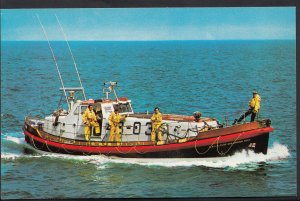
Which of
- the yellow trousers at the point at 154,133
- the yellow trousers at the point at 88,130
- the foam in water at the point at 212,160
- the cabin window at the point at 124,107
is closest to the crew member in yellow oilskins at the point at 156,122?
the yellow trousers at the point at 154,133

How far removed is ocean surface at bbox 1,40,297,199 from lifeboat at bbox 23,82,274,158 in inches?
12.4

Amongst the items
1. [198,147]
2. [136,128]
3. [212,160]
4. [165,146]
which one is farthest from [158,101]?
[212,160]

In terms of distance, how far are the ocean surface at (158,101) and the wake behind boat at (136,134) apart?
0.32 meters

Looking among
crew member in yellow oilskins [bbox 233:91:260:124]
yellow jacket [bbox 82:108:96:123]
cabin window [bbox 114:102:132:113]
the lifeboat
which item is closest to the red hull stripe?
the lifeboat

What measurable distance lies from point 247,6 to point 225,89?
4528 mm

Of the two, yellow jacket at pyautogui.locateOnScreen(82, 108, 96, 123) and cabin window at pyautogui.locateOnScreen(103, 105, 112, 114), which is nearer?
yellow jacket at pyautogui.locateOnScreen(82, 108, 96, 123)

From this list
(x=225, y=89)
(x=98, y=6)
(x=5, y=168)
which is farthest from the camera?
(x=225, y=89)

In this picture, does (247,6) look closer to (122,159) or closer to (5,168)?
(122,159)

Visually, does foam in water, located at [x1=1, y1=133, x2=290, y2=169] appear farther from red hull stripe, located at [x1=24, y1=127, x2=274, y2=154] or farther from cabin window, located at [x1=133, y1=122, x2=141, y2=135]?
cabin window, located at [x1=133, y1=122, x2=141, y2=135]

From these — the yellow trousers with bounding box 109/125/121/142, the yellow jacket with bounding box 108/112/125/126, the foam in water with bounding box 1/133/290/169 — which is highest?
the yellow jacket with bounding box 108/112/125/126

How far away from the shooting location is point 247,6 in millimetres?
29359

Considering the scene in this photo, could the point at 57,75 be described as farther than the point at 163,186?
Yes

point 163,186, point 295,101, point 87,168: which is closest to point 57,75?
point 87,168

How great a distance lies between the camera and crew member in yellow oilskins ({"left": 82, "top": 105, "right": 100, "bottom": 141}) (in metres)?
31.7
